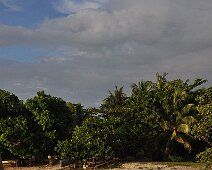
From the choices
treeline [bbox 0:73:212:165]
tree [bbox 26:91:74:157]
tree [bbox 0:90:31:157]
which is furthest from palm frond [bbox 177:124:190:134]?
tree [bbox 0:90:31:157]

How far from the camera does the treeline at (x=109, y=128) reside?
3497cm

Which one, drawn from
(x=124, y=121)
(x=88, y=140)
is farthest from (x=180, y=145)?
(x=88, y=140)

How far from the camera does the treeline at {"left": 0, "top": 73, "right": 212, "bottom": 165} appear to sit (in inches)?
1377

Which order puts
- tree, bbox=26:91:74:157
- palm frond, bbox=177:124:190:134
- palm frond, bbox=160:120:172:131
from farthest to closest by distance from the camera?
palm frond, bbox=160:120:172:131 < tree, bbox=26:91:74:157 < palm frond, bbox=177:124:190:134

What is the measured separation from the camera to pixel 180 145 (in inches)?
1577

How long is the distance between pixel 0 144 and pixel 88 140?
861cm

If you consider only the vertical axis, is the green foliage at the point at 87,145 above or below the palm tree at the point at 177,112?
below

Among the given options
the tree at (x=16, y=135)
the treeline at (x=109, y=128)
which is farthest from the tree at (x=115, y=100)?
the tree at (x=16, y=135)

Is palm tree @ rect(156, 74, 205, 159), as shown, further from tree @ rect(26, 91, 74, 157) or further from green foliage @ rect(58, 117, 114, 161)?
tree @ rect(26, 91, 74, 157)

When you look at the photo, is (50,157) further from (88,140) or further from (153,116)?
(153,116)

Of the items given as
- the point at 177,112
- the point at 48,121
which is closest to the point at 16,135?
the point at 48,121

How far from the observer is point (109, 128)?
37000 mm

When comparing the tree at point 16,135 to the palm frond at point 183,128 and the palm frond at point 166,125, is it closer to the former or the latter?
the palm frond at point 166,125

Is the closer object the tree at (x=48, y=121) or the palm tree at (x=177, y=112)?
the tree at (x=48, y=121)
